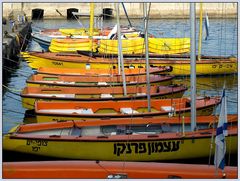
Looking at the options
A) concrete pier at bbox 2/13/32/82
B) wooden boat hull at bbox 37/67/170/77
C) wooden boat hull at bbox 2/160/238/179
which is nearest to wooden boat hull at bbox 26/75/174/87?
wooden boat hull at bbox 37/67/170/77

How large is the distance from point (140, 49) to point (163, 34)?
14096 millimetres

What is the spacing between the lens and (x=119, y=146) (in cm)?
1059

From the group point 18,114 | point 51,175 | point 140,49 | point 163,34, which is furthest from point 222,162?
point 163,34

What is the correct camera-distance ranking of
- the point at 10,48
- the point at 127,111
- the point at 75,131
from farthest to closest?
the point at 10,48, the point at 127,111, the point at 75,131

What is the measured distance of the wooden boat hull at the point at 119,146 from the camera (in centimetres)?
1055

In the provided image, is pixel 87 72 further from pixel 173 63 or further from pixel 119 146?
pixel 119 146

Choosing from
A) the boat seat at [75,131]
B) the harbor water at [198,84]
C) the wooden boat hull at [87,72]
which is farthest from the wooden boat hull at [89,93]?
the boat seat at [75,131]

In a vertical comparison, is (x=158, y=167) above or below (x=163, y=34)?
below

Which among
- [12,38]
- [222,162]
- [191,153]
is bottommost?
[191,153]

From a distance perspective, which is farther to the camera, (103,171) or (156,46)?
(156,46)

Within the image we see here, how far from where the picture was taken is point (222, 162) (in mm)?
7152

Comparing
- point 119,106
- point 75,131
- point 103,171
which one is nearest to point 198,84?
point 119,106

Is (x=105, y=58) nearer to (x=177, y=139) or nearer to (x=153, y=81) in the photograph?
(x=153, y=81)

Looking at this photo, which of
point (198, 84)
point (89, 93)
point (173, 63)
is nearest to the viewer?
point (89, 93)
